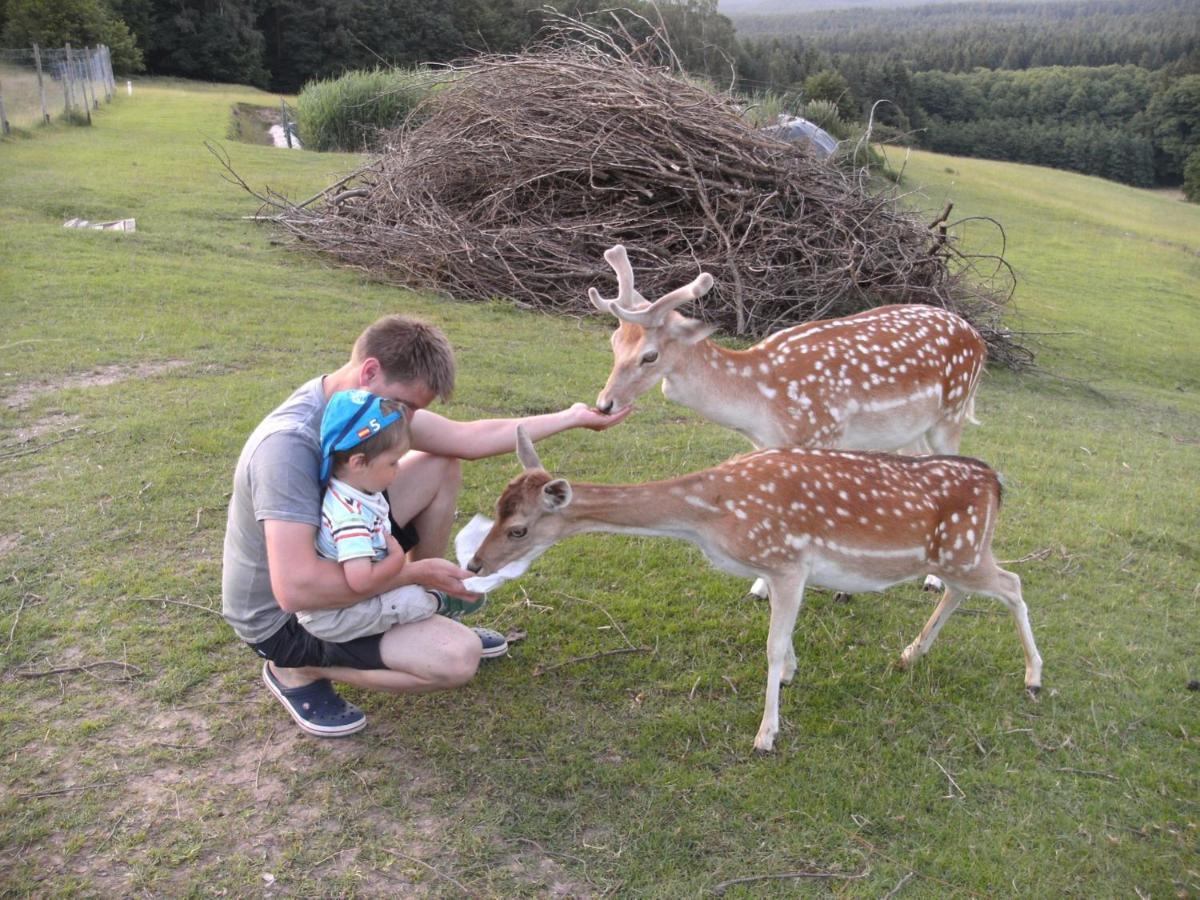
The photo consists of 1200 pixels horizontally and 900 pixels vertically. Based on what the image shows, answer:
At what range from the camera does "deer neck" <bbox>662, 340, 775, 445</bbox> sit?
5.28 meters

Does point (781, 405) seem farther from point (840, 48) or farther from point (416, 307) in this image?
point (840, 48)

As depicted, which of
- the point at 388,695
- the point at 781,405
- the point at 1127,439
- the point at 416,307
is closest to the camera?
the point at 388,695

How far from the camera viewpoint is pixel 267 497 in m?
3.21

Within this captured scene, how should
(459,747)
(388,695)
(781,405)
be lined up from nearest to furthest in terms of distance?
(459,747)
(388,695)
(781,405)

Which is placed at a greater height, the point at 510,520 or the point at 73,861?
the point at 510,520

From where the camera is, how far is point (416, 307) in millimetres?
10570

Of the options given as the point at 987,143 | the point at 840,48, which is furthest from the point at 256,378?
the point at 840,48

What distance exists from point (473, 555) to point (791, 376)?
2382mm

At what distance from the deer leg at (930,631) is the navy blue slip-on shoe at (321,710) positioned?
2.45 metres

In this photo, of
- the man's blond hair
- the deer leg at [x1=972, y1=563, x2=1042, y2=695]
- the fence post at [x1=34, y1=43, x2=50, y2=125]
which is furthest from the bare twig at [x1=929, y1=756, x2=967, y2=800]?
the fence post at [x1=34, y1=43, x2=50, y2=125]

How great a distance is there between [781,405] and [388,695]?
2649 millimetres

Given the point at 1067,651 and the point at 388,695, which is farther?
the point at 1067,651

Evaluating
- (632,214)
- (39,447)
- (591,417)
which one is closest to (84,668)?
(591,417)

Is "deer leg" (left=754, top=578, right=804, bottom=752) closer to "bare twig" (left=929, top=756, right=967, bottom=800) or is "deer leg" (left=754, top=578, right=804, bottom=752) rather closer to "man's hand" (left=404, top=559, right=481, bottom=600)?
"bare twig" (left=929, top=756, right=967, bottom=800)
